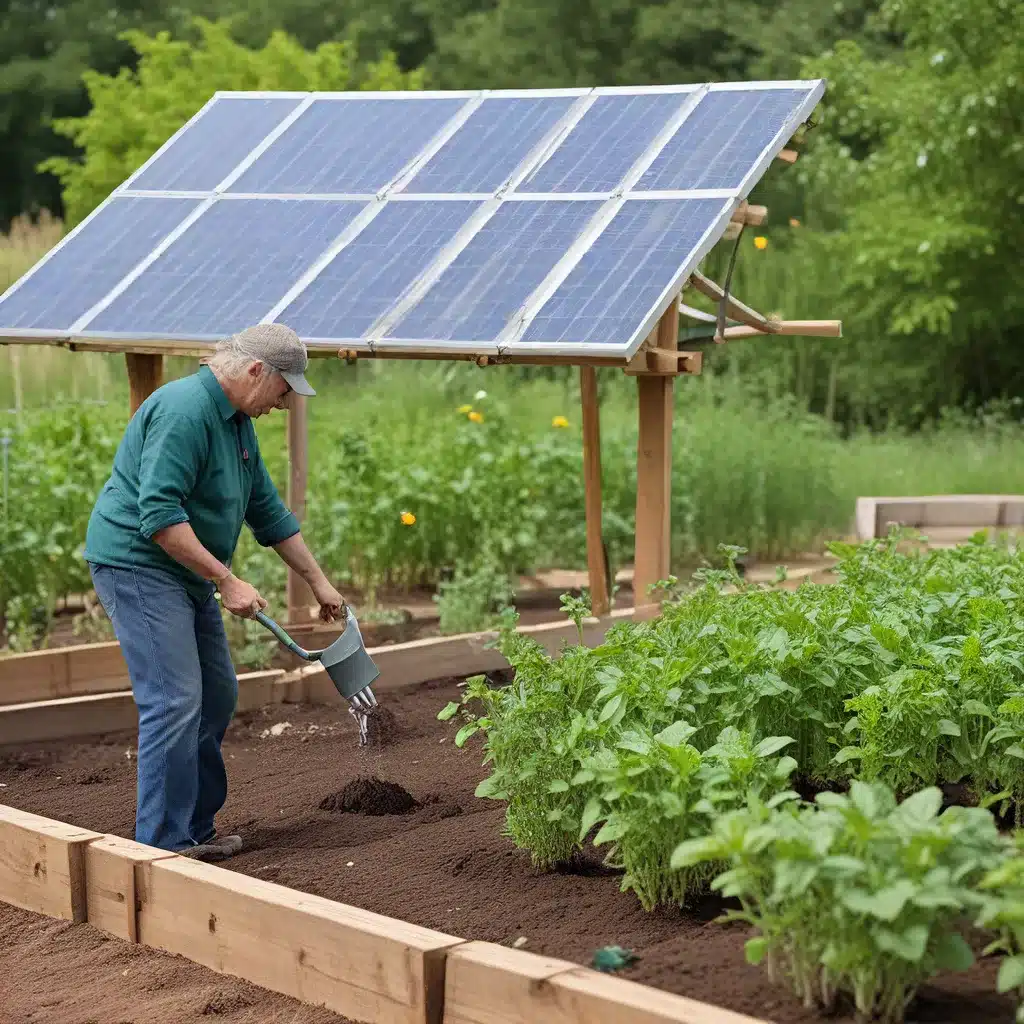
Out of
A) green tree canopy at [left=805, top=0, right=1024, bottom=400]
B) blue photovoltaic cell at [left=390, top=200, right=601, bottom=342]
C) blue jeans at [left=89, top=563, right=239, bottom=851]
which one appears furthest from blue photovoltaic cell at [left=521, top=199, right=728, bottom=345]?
green tree canopy at [left=805, top=0, right=1024, bottom=400]

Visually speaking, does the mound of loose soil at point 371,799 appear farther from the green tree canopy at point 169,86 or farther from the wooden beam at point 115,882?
the green tree canopy at point 169,86

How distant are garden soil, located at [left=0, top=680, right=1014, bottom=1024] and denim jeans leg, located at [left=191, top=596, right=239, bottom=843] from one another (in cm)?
17

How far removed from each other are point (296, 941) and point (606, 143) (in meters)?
4.23

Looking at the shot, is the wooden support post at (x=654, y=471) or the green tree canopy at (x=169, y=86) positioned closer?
the wooden support post at (x=654, y=471)

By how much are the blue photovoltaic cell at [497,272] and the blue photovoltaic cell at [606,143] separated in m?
0.18

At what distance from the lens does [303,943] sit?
13.0 feet

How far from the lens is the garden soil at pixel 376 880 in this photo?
3.62 meters

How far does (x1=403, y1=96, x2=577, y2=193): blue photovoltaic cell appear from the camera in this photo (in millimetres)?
7109

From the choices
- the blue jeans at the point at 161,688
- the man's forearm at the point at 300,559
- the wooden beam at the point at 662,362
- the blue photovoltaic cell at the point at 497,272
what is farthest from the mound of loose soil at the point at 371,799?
the wooden beam at the point at 662,362

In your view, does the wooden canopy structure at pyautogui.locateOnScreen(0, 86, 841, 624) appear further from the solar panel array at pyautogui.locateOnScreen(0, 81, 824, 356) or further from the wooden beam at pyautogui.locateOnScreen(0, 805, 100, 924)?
the wooden beam at pyautogui.locateOnScreen(0, 805, 100, 924)

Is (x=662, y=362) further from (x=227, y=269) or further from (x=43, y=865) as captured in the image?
(x=43, y=865)

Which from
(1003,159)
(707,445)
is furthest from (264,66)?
(707,445)

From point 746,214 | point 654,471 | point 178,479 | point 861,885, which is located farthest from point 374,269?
point 861,885

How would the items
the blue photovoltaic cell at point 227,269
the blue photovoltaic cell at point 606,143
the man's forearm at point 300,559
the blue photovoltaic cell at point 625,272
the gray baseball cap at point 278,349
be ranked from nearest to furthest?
the gray baseball cap at point 278,349
the man's forearm at point 300,559
the blue photovoltaic cell at point 625,272
the blue photovoltaic cell at point 227,269
the blue photovoltaic cell at point 606,143
